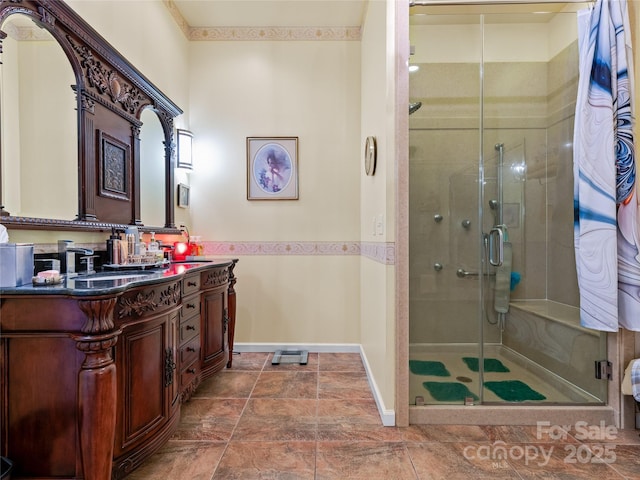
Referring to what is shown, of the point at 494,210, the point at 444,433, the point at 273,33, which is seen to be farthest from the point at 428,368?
the point at 273,33

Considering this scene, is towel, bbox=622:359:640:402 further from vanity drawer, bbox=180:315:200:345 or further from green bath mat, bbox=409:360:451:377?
vanity drawer, bbox=180:315:200:345

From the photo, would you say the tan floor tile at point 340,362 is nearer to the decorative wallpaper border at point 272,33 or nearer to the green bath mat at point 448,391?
the green bath mat at point 448,391

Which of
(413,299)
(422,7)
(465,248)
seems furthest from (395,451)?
(422,7)

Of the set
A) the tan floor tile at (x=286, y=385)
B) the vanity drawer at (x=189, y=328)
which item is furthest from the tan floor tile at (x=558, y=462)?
the vanity drawer at (x=189, y=328)

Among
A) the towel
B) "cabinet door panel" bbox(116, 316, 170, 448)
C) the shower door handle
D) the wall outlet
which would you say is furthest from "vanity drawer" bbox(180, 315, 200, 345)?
the towel

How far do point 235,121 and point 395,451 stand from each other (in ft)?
9.76

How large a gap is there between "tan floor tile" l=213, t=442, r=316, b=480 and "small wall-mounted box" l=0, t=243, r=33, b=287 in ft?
3.94

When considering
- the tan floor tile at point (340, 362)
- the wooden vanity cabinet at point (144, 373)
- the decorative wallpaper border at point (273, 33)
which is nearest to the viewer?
the wooden vanity cabinet at point (144, 373)

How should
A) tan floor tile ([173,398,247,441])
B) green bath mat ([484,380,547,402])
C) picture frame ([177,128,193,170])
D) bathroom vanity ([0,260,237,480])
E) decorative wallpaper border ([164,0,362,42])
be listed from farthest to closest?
decorative wallpaper border ([164,0,362,42]), picture frame ([177,128,193,170]), green bath mat ([484,380,547,402]), tan floor tile ([173,398,247,441]), bathroom vanity ([0,260,237,480])

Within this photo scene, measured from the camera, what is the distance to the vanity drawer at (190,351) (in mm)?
1829

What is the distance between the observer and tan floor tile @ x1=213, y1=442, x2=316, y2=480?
147 centimetres

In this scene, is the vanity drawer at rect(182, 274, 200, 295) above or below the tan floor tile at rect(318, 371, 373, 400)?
above

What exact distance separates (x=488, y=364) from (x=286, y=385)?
147cm

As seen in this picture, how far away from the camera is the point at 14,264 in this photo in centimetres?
116
